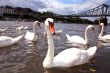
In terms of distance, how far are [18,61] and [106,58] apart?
3523mm

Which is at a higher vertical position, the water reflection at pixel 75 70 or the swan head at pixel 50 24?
the swan head at pixel 50 24

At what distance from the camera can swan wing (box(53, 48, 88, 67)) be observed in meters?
8.16

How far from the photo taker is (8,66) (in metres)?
8.34

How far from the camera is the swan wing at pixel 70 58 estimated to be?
26.8 feet

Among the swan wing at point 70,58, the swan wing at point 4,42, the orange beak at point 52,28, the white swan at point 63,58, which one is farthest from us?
the swan wing at point 4,42

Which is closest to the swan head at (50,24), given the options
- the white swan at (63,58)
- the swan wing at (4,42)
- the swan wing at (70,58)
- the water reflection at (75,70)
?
the white swan at (63,58)

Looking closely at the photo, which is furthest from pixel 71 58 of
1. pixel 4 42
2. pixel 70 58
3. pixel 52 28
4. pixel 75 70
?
pixel 4 42

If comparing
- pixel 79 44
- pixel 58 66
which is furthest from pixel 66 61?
pixel 79 44

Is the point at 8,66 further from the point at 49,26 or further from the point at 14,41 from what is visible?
the point at 14,41

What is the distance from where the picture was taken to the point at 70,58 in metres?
8.23

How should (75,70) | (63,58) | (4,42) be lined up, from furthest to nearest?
(4,42) → (63,58) → (75,70)

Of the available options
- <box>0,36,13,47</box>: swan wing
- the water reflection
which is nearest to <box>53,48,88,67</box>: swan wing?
the water reflection

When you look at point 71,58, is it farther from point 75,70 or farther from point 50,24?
point 50,24

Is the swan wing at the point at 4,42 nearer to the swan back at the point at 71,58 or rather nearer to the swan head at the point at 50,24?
the swan back at the point at 71,58
